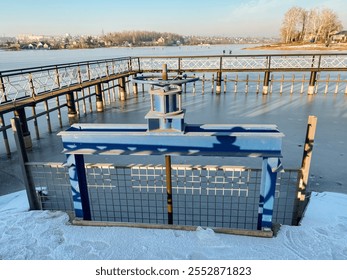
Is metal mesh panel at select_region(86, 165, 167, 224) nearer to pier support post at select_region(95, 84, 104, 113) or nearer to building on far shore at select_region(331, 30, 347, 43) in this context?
pier support post at select_region(95, 84, 104, 113)

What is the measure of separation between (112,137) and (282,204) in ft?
12.3

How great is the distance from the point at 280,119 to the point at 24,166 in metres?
10.8

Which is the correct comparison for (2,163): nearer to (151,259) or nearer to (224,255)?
(151,259)

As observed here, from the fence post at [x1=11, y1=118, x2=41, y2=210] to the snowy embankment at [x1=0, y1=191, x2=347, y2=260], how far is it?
16.3 inches

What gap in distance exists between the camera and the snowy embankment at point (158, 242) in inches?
128

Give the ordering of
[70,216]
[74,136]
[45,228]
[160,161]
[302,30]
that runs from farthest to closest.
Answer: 1. [302,30]
2. [160,161]
3. [70,216]
4. [45,228]
5. [74,136]

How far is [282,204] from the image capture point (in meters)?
5.28

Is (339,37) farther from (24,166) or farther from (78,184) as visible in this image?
(24,166)

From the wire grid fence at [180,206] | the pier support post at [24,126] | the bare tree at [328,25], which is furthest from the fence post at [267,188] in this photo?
the bare tree at [328,25]

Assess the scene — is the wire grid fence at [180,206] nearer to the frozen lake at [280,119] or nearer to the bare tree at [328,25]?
the frozen lake at [280,119]

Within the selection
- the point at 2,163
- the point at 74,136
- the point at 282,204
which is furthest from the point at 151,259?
the point at 2,163

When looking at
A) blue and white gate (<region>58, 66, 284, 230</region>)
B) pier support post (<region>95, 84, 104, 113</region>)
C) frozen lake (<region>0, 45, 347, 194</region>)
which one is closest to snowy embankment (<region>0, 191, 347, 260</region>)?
blue and white gate (<region>58, 66, 284, 230</region>)

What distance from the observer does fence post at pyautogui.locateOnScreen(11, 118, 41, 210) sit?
387 cm

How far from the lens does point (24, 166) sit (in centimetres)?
407
